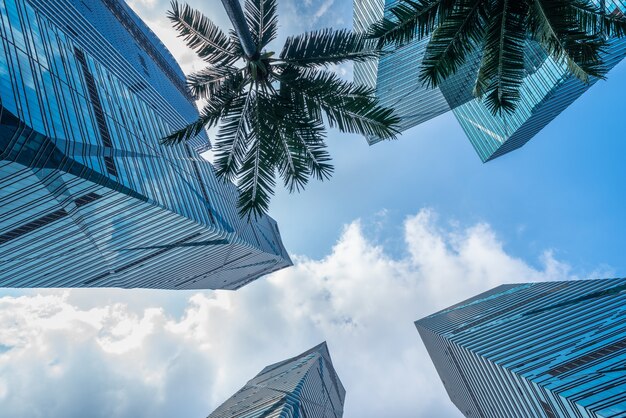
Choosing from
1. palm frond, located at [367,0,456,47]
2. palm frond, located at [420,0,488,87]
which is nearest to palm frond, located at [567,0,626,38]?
palm frond, located at [420,0,488,87]

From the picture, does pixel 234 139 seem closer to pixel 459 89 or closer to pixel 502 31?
pixel 502 31

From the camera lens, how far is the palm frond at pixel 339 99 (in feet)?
27.1

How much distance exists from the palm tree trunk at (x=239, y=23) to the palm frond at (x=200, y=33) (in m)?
1.75

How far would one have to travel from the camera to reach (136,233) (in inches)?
1822

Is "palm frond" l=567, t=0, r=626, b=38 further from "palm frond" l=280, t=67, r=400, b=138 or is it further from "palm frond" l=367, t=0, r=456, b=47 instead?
"palm frond" l=280, t=67, r=400, b=138

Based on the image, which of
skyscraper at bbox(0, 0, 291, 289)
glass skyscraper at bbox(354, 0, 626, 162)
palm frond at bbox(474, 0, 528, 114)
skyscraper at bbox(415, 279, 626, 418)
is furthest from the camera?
glass skyscraper at bbox(354, 0, 626, 162)

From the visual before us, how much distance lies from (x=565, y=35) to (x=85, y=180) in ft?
118

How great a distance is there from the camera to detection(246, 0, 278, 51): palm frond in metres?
7.99

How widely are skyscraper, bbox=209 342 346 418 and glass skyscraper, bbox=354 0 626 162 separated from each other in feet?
216

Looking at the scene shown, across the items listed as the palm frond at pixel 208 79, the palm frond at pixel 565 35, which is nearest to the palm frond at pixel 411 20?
the palm frond at pixel 565 35

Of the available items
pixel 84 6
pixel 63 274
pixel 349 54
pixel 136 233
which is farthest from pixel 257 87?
pixel 84 6

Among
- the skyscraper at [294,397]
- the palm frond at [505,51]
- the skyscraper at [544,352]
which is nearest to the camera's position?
the palm frond at [505,51]

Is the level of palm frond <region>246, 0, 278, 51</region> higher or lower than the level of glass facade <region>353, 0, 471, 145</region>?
lower

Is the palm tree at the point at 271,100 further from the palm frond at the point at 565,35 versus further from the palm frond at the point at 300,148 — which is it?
the palm frond at the point at 565,35
